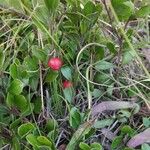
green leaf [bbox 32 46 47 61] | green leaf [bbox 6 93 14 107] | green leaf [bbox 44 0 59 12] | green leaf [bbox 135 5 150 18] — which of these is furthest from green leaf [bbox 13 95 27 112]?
green leaf [bbox 135 5 150 18]

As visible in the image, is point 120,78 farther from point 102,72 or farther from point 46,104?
point 46,104

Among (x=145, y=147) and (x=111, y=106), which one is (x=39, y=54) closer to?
(x=111, y=106)

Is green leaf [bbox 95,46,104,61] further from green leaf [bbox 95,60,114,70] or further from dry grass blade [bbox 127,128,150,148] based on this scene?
dry grass blade [bbox 127,128,150,148]

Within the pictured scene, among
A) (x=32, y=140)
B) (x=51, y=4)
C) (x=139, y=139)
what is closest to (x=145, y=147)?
(x=139, y=139)

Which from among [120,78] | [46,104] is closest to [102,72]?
[120,78]

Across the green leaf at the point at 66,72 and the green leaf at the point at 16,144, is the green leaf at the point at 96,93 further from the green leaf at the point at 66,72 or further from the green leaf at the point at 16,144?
the green leaf at the point at 16,144

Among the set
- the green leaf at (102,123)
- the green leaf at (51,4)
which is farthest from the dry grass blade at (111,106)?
the green leaf at (51,4)
